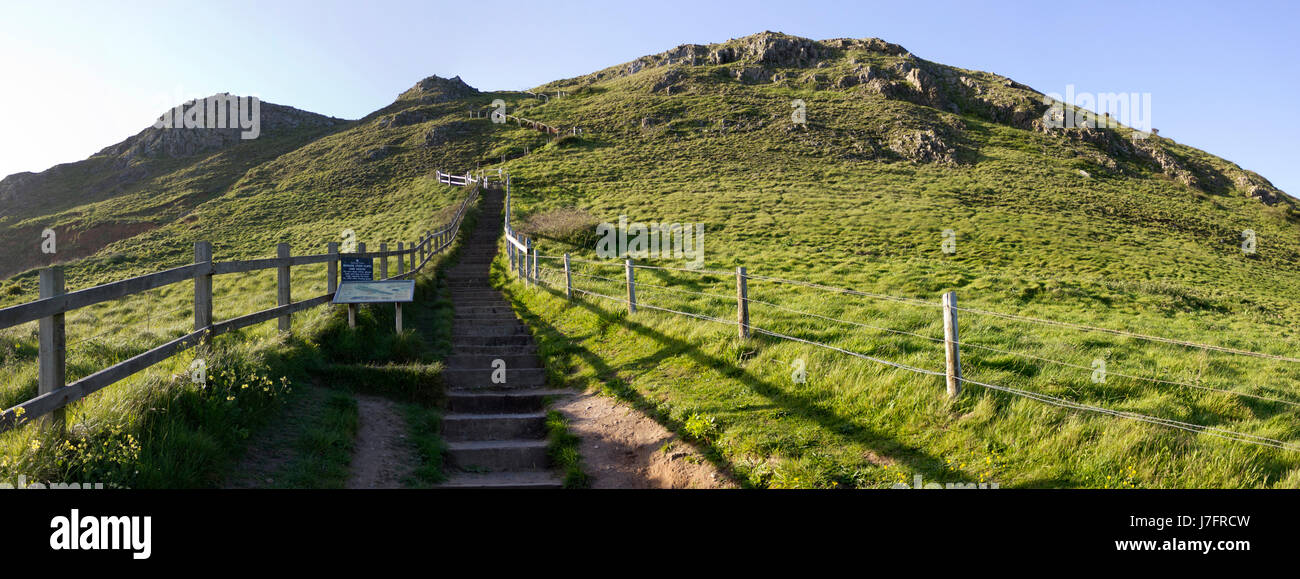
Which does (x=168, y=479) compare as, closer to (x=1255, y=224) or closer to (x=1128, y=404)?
(x=1128, y=404)

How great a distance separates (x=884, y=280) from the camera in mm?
17453

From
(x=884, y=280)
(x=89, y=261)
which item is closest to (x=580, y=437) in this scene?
(x=884, y=280)

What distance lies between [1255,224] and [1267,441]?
5653cm

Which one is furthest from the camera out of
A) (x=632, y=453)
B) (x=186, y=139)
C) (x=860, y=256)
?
(x=186, y=139)

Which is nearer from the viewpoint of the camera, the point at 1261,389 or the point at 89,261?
the point at 1261,389

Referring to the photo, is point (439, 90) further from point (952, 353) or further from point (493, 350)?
point (952, 353)

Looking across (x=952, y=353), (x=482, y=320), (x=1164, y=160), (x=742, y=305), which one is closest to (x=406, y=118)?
(x=482, y=320)

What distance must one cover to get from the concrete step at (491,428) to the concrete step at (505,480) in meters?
0.90

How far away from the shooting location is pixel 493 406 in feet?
26.6

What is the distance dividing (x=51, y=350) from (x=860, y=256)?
22.3 meters

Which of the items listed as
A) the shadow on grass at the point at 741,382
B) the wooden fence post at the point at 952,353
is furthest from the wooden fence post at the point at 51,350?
the wooden fence post at the point at 952,353

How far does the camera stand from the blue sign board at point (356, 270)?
9.94 meters

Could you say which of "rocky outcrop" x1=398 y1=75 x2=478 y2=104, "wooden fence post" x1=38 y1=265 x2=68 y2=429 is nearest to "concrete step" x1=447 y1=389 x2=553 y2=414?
"wooden fence post" x1=38 y1=265 x2=68 y2=429
